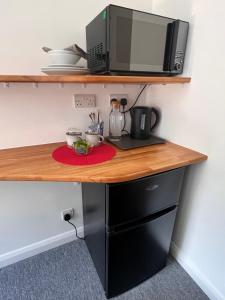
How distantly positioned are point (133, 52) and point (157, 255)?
4.20 ft

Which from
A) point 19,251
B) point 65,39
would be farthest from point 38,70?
point 19,251

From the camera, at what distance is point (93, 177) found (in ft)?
2.73

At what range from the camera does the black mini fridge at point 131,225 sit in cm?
95

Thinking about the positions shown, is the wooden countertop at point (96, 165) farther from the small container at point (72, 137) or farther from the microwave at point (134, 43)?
the microwave at point (134, 43)

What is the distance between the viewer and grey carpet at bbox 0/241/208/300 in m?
1.21

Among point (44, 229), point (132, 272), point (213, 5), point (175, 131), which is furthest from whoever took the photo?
point (44, 229)

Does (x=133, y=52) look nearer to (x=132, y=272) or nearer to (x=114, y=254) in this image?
(x=114, y=254)

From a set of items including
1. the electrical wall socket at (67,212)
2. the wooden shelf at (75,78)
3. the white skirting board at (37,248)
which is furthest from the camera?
the electrical wall socket at (67,212)

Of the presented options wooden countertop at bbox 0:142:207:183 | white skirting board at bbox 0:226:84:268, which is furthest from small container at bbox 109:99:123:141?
white skirting board at bbox 0:226:84:268

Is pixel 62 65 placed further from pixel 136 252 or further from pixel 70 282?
pixel 70 282

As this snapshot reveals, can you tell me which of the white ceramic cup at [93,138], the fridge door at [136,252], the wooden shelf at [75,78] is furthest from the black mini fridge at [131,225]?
the wooden shelf at [75,78]

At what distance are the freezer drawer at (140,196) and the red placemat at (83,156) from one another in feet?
0.66

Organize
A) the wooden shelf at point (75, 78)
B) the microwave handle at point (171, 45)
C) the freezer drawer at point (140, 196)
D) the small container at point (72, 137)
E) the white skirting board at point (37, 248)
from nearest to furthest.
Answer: the wooden shelf at point (75, 78), the freezer drawer at point (140, 196), the microwave handle at point (171, 45), the small container at point (72, 137), the white skirting board at point (37, 248)

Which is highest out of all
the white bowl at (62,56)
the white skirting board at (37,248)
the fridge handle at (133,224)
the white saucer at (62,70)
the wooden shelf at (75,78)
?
the white bowl at (62,56)
